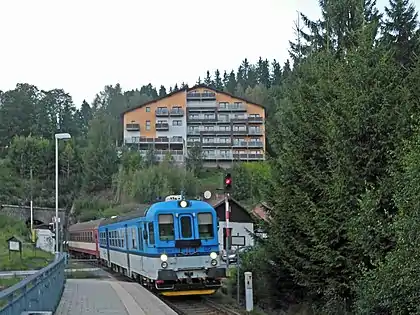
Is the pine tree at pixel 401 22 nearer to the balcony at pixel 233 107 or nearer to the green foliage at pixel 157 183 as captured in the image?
the green foliage at pixel 157 183

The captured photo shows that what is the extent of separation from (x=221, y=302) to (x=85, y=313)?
5.50 meters

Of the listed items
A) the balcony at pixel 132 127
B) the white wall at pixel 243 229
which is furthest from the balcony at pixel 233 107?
the white wall at pixel 243 229

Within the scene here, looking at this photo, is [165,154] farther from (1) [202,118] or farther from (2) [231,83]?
(2) [231,83]

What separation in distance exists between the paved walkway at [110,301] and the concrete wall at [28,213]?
172 ft

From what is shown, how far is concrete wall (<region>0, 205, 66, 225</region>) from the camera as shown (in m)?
73.1

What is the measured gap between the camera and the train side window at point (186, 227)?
62.6 ft

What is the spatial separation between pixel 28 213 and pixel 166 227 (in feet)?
200

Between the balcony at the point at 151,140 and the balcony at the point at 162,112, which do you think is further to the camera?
the balcony at the point at 162,112

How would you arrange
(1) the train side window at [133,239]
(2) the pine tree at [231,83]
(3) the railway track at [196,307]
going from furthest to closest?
(2) the pine tree at [231,83]
(1) the train side window at [133,239]
(3) the railway track at [196,307]

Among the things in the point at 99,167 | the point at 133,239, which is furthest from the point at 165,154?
the point at 133,239

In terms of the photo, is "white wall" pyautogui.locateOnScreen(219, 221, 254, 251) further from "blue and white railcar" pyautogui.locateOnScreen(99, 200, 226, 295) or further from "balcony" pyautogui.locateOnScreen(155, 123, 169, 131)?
"balcony" pyautogui.locateOnScreen(155, 123, 169, 131)

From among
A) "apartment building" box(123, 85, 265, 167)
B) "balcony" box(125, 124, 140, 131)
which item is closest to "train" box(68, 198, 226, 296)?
"apartment building" box(123, 85, 265, 167)

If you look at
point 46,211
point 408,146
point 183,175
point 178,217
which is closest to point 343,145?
point 408,146

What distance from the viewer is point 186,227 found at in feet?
63.0
